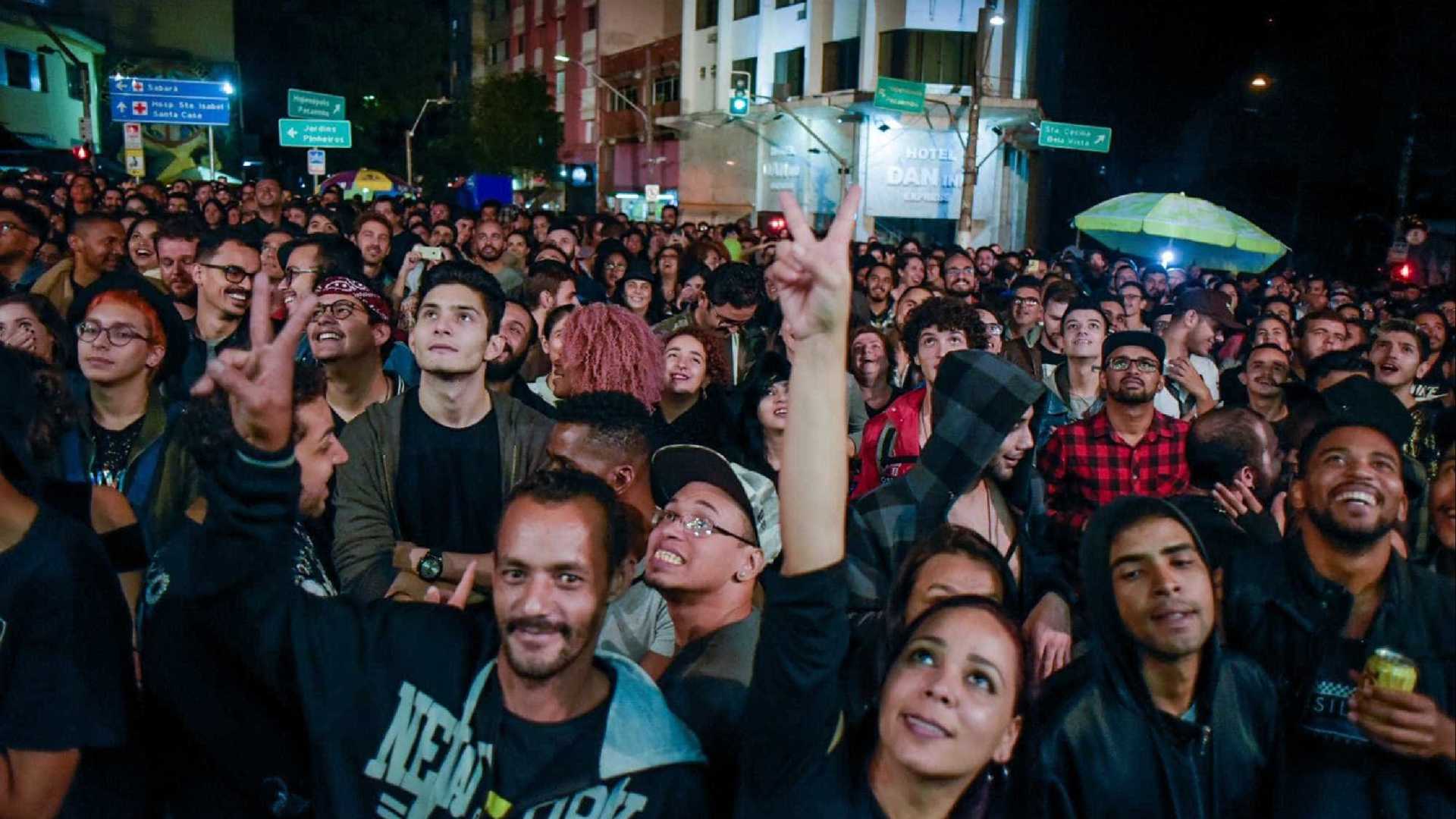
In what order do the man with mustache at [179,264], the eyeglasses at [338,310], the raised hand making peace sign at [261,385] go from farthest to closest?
1. the man with mustache at [179,264]
2. the eyeglasses at [338,310]
3. the raised hand making peace sign at [261,385]

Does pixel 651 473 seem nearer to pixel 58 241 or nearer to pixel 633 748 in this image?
pixel 633 748

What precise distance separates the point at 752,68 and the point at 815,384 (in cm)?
4186

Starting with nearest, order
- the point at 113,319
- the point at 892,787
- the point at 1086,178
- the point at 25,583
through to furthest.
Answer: the point at 25,583
the point at 892,787
the point at 113,319
the point at 1086,178

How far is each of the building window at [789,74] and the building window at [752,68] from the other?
1115 millimetres

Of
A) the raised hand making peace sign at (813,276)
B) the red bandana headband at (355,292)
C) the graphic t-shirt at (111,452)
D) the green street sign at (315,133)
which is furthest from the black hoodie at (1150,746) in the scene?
the green street sign at (315,133)

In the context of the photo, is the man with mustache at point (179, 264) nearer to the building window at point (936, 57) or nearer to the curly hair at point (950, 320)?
the curly hair at point (950, 320)

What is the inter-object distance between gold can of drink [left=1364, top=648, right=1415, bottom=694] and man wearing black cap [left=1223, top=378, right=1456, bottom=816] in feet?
0.04

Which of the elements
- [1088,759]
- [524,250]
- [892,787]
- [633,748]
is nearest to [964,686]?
[892,787]

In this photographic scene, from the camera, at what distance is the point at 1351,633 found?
3.00 meters

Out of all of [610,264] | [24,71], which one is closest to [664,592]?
[610,264]

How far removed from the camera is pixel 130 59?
45.3m

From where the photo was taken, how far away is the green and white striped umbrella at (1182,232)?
48.8 feet

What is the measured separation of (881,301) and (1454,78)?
27.6 m

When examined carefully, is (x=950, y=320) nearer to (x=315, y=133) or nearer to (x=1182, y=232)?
(x=1182, y=232)
